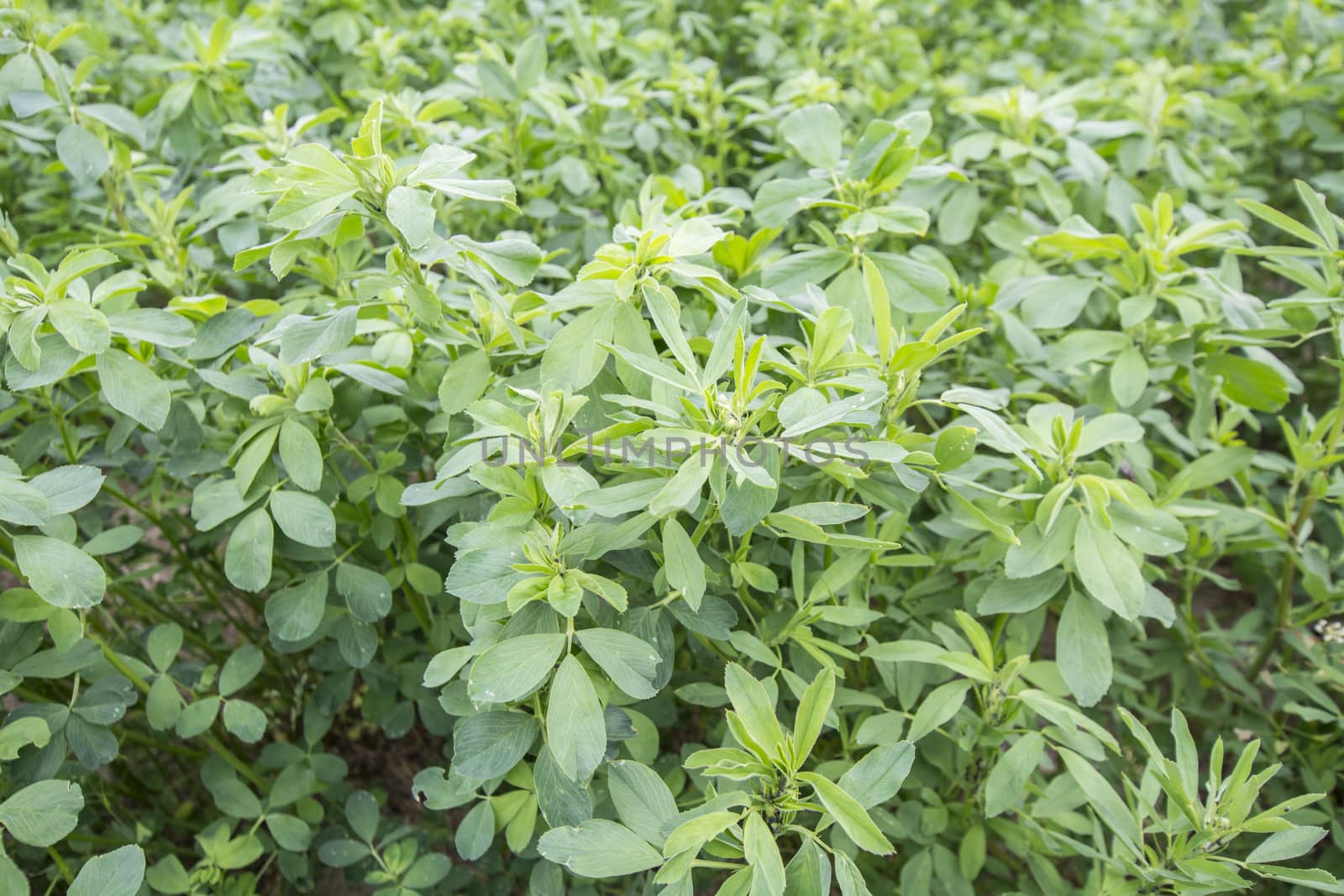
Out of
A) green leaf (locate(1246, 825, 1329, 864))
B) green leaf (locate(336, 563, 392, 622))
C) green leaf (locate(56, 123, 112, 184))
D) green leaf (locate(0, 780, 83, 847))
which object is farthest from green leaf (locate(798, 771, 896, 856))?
green leaf (locate(56, 123, 112, 184))

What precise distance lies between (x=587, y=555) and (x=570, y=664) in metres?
0.14

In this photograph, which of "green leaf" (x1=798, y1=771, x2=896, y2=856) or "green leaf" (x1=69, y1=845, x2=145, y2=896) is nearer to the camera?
"green leaf" (x1=798, y1=771, x2=896, y2=856)

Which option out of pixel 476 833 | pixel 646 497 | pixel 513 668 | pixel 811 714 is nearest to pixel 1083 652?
pixel 811 714

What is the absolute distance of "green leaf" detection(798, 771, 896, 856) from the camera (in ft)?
3.17

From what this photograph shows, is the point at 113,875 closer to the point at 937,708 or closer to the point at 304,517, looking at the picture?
the point at 304,517

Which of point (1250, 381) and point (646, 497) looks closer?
point (646, 497)

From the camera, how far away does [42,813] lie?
124cm

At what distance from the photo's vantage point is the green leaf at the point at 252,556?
135 cm

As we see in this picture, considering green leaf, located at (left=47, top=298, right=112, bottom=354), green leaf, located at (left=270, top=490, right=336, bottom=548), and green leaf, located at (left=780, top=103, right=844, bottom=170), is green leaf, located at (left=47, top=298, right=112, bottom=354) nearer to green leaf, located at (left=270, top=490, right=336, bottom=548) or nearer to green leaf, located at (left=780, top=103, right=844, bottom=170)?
green leaf, located at (left=270, top=490, right=336, bottom=548)

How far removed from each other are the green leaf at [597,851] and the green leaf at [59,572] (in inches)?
29.3

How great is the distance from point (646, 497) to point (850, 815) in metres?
0.42

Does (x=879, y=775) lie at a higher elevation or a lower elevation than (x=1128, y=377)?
lower

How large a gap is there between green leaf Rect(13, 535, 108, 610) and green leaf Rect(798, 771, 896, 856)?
1020mm

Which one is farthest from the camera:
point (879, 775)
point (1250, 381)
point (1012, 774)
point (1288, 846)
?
point (1250, 381)
